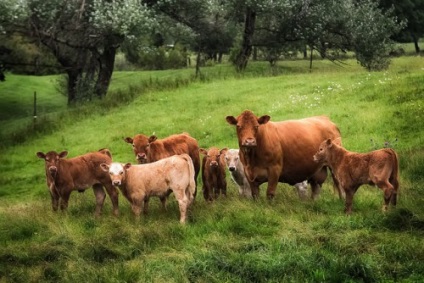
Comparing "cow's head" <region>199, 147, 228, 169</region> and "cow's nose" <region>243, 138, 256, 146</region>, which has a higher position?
"cow's nose" <region>243, 138, 256, 146</region>

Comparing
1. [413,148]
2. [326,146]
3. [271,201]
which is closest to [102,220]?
[271,201]

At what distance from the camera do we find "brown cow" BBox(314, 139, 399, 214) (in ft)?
35.5

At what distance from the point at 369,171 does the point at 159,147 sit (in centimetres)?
581

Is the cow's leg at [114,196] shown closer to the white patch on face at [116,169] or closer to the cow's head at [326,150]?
the white patch on face at [116,169]

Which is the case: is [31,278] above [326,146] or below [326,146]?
below

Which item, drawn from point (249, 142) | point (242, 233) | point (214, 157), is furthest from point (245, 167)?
point (242, 233)

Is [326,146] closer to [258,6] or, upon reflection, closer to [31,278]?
[31,278]

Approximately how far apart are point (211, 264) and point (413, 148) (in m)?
9.65

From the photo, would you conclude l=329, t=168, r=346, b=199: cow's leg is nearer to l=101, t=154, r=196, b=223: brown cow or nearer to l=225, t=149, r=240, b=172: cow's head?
l=225, t=149, r=240, b=172: cow's head

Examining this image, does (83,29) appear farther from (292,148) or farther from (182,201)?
Result: (182,201)

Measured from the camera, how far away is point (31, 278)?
9789 millimetres

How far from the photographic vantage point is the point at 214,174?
1434 cm

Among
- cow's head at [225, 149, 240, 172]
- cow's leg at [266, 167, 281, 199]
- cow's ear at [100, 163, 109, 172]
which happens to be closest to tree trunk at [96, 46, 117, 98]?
cow's ear at [100, 163, 109, 172]

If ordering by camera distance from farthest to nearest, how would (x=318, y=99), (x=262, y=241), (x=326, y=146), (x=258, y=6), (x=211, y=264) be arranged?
1. (x=258, y=6)
2. (x=318, y=99)
3. (x=326, y=146)
4. (x=262, y=241)
5. (x=211, y=264)
